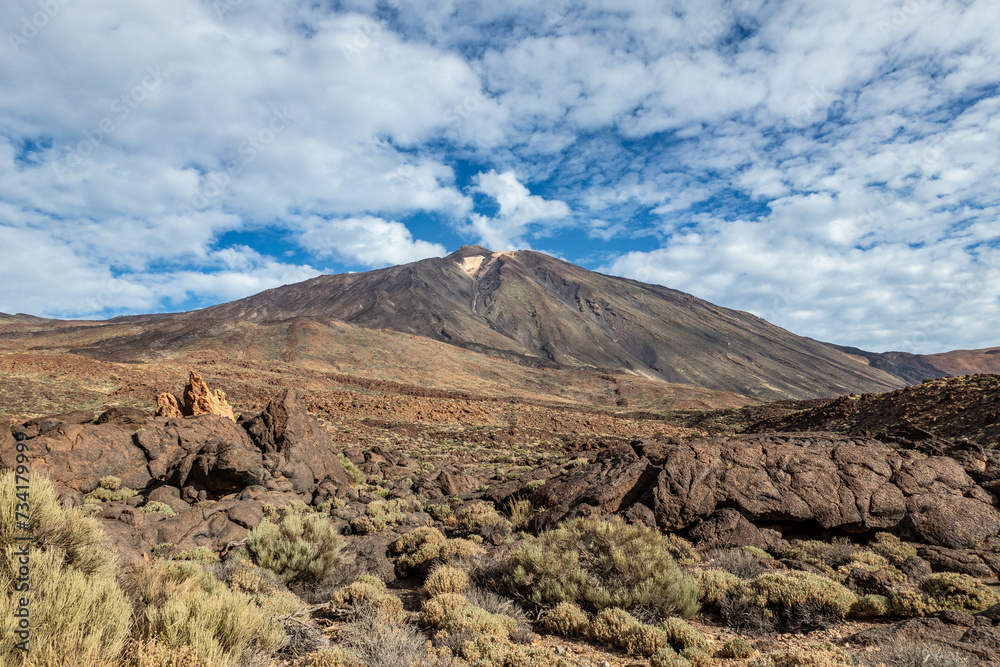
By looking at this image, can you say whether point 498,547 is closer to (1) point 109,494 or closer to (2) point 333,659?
(2) point 333,659

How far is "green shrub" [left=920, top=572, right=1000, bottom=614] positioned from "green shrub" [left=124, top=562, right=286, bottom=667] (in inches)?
318

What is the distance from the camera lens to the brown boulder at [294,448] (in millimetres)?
13344

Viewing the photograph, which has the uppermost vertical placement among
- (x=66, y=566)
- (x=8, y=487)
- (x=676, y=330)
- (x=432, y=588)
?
(x=676, y=330)

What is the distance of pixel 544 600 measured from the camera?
262 inches

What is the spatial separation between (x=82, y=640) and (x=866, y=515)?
37.9 feet

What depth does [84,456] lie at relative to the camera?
12.2 m

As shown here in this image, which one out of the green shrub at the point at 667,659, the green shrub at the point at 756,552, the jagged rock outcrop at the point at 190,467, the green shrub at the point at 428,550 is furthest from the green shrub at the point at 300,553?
the green shrub at the point at 756,552

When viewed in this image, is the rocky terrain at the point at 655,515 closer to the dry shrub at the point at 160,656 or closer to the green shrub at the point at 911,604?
the green shrub at the point at 911,604

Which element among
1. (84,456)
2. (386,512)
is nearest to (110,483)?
(84,456)

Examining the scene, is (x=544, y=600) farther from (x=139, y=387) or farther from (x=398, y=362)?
(x=398, y=362)

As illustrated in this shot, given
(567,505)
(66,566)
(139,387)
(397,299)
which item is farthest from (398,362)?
(397,299)

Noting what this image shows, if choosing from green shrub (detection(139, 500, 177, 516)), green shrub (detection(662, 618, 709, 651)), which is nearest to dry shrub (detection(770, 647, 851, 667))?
green shrub (detection(662, 618, 709, 651))

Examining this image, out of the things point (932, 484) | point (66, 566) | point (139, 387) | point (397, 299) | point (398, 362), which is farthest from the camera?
point (397, 299)

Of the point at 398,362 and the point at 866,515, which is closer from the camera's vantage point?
the point at 866,515
